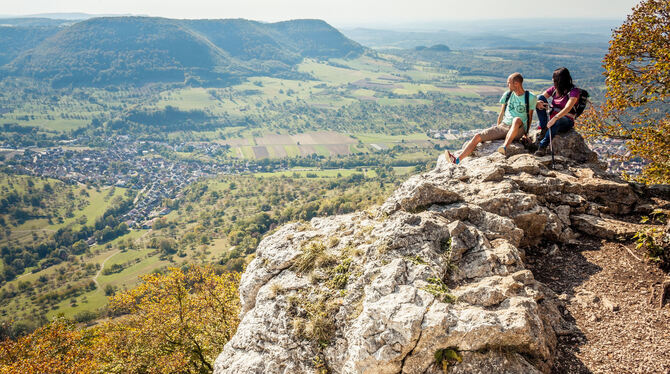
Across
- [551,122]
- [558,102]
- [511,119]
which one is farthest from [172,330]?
[558,102]

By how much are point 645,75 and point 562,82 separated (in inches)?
227

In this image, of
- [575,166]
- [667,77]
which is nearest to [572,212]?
[575,166]

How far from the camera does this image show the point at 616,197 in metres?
14.3

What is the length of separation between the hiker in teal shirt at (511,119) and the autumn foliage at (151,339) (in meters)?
16.4

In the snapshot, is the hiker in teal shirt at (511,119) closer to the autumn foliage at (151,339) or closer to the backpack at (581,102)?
the backpack at (581,102)

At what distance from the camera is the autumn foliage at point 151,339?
18328 millimetres

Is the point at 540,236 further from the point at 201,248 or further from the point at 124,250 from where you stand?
the point at 124,250

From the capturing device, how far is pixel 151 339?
1950 cm

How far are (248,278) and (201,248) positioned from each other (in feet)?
414

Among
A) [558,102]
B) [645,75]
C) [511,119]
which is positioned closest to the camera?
[558,102]

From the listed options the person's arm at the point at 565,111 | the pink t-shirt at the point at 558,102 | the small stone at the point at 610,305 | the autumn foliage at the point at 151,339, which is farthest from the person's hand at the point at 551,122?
the autumn foliage at the point at 151,339

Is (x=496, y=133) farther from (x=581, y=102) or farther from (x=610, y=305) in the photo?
(x=610, y=305)

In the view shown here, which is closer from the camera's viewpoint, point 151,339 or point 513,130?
point 513,130

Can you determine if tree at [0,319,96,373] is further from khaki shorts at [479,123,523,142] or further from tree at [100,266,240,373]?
khaki shorts at [479,123,523,142]
